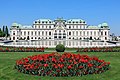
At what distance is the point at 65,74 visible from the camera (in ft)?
35.8

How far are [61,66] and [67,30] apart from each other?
100 m

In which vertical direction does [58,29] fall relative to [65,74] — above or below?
above

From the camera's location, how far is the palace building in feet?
367

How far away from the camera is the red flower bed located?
1100cm

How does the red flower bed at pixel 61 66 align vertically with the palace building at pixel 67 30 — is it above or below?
below

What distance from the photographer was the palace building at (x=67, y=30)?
112 metres

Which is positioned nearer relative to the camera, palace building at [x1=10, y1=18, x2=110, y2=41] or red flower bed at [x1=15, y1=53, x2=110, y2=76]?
red flower bed at [x1=15, y1=53, x2=110, y2=76]

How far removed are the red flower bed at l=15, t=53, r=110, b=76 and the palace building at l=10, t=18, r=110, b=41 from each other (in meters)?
98.2

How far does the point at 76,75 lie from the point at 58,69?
2.96 ft

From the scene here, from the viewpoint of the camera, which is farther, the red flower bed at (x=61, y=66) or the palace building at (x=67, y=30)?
the palace building at (x=67, y=30)

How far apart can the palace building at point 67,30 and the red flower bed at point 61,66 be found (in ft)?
322

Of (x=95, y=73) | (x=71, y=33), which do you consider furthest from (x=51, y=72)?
(x=71, y=33)

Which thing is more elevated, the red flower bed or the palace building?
the palace building

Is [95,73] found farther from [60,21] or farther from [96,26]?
[96,26]
